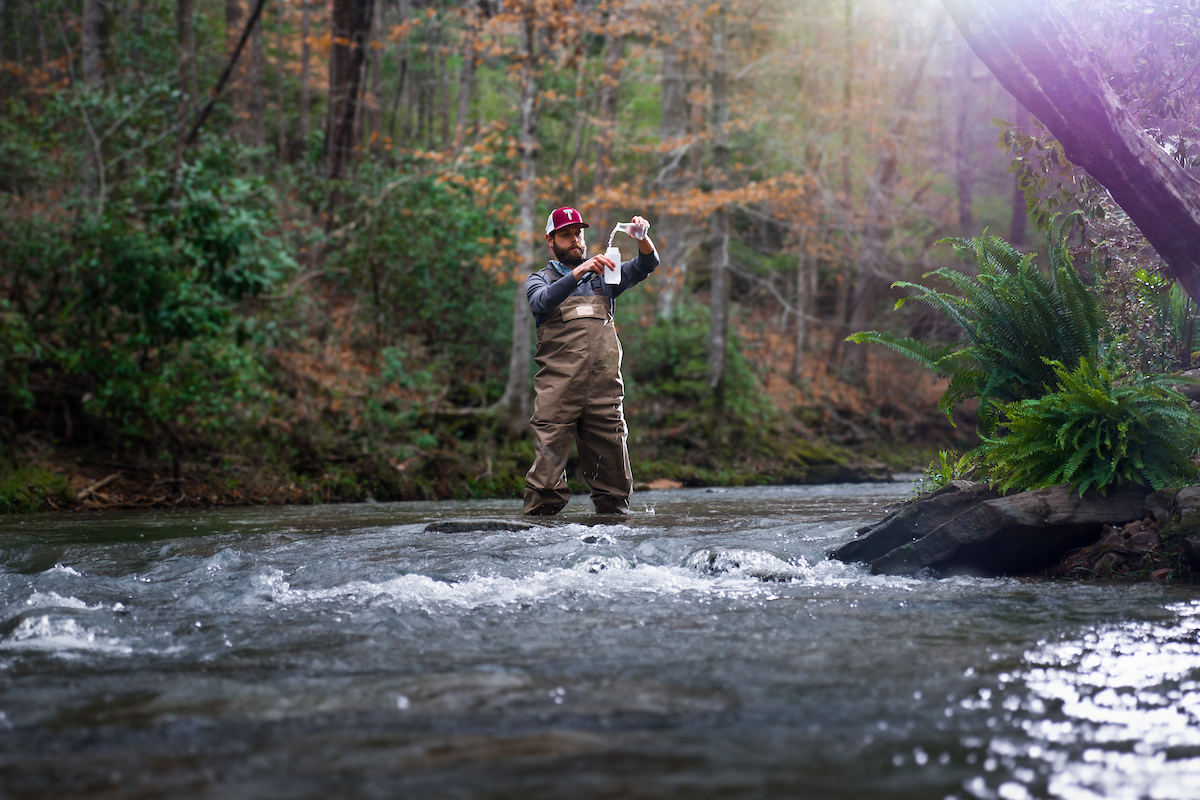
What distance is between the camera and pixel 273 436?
11.5m

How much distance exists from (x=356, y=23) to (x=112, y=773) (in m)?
17.6

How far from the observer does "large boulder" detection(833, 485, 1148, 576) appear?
4801 millimetres

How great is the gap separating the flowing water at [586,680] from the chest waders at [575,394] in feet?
6.70

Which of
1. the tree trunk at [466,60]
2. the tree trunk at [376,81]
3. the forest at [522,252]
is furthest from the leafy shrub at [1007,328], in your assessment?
the tree trunk at [376,81]

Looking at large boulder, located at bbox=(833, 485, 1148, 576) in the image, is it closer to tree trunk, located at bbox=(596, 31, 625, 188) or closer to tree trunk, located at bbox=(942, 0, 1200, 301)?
tree trunk, located at bbox=(942, 0, 1200, 301)

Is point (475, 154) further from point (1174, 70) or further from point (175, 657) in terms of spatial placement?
point (175, 657)

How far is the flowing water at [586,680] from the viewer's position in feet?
6.59

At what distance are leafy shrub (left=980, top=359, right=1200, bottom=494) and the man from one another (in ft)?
9.27

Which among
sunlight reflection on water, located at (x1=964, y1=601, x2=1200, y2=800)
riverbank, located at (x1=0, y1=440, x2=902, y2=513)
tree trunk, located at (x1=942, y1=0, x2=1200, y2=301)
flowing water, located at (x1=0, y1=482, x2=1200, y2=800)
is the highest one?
tree trunk, located at (x1=942, y1=0, x2=1200, y2=301)

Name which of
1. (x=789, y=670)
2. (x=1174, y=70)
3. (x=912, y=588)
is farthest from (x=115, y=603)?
(x=1174, y=70)

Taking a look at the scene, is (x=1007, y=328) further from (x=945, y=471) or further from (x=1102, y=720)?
(x=1102, y=720)

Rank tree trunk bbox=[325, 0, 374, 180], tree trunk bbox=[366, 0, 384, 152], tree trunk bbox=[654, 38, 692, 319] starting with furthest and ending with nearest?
tree trunk bbox=[366, 0, 384, 152] → tree trunk bbox=[654, 38, 692, 319] → tree trunk bbox=[325, 0, 374, 180]

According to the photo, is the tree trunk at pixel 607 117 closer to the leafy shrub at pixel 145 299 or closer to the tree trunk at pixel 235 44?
the tree trunk at pixel 235 44

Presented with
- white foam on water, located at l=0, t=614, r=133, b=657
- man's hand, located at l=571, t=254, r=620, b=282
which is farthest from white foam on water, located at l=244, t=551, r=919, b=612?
man's hand, located at l=571, t=254, r=620, b=282
